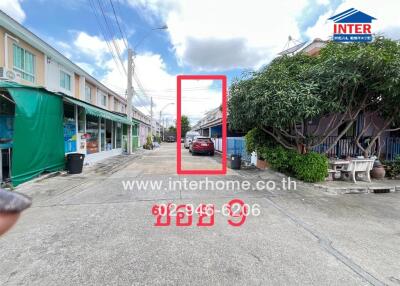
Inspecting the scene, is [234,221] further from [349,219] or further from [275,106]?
[275,106]

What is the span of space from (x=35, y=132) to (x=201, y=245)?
668 centimetres

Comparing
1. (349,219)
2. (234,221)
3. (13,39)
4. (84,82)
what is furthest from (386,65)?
(84,82)

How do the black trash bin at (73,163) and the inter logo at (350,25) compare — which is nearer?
the inter logo at (350,25)

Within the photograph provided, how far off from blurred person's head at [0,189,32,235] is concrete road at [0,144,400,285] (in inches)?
65.4

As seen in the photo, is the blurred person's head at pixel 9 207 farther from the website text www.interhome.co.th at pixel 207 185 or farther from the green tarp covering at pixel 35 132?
the green tarp covering at pixel 35 132

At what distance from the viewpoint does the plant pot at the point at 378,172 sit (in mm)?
7832

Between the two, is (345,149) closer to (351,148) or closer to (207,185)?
(351,148)

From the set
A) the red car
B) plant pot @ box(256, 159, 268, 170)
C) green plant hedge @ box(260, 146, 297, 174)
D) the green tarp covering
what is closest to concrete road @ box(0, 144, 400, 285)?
the green tarp covering

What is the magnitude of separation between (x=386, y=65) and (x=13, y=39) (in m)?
12.8

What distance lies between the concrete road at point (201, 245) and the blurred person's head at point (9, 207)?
1.66 m

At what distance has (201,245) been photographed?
3.11m

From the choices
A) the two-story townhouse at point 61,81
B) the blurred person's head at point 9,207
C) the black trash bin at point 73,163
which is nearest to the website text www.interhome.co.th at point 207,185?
the black trash bin at point 73,163

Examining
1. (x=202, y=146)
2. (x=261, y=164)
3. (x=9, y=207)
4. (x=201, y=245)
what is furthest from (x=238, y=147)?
(x=9, y=207)

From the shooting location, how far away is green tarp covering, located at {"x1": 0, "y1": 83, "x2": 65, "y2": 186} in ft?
19.9
